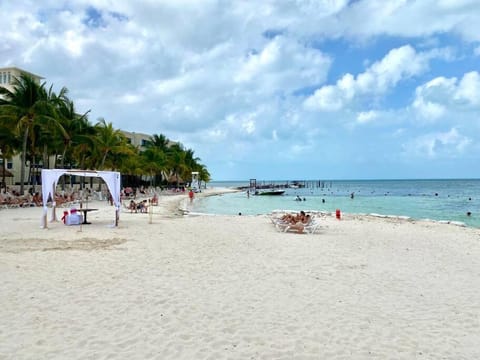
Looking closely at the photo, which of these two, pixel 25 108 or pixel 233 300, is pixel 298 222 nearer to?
pixel 233 300

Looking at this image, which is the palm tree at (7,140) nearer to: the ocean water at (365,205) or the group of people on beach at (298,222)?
the ocean water at (365,205)

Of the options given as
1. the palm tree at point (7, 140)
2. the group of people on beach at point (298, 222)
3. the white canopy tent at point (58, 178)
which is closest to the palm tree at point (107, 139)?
the palm tree at point (7, 140)

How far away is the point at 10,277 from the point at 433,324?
694 centimetres

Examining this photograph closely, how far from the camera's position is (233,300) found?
605 cm

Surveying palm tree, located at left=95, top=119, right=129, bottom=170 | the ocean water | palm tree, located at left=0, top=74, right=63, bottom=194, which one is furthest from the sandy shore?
palm tree, located at left=95, top=119, right=129, bottom=170

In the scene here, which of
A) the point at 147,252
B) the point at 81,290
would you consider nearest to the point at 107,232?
the point at 147,252

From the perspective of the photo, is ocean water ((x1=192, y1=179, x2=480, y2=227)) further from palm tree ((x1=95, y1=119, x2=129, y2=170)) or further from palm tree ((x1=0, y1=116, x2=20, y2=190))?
palm tree ((x1=0, y1=116, x2=20, y2=190))

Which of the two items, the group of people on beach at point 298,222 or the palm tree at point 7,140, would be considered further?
the palm tree at point 7,140

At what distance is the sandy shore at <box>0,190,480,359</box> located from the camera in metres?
4.38

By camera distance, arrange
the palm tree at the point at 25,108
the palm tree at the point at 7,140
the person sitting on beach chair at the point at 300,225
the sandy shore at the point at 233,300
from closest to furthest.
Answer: the sandy shore at the point at 233,300, the person sitting on beach chair at the point at 300,225, the palm tree at the point at 25,108, the palm tree at the point at 7,140

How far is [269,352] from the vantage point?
426 centimetres

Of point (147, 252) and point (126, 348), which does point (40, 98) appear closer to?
point (147, 252)

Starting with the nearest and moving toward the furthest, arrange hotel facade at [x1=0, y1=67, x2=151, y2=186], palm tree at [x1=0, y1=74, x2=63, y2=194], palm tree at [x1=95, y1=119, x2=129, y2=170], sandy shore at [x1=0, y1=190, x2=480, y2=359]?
sandy shore at [x1=0, y1=190, x2=480, y2=359]
palm tree at [x1=0, y1=74, x2=63, y2=194]
palm tree at [x1=95, y1=119, x2=129, y2=170]
hotel facade at [x1=0, y1=67, x2=151, y2=186]

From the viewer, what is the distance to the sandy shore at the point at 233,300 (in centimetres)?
438
